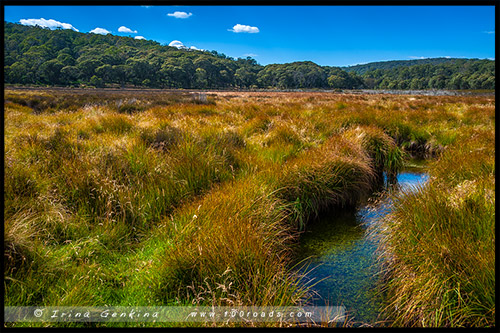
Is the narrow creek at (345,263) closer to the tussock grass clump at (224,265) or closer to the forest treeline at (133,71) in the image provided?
the tussock grass clump at (224,265)

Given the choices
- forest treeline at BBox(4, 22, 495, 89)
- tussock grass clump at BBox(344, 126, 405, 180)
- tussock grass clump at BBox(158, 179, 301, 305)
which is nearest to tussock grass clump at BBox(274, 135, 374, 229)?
tussock grass clump at BBox(344, 126, 405, 180)

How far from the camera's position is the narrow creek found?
296 cm

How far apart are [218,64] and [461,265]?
14088 centimetres

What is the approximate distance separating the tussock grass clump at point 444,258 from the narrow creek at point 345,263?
0.75 ft

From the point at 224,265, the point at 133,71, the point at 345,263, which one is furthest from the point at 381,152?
the point at 133,71

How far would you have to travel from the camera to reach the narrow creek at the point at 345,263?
2959 millimetres

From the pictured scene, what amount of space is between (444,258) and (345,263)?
1.45 metres

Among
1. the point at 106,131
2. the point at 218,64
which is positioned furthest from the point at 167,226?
the point at 218,64

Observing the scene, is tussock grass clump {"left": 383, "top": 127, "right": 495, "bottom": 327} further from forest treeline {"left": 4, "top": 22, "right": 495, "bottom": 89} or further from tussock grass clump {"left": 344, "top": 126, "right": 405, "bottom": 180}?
forest treeline {"left": 4, "top": 22, "right": 495, "bottom": 89}

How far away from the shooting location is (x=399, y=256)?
10.3 feet

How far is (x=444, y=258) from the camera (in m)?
2.48

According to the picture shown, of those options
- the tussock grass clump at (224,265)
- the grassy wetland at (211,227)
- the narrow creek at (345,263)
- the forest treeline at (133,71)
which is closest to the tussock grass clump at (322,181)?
the grassy wetland at (211,227)

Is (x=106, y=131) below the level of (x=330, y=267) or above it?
above
